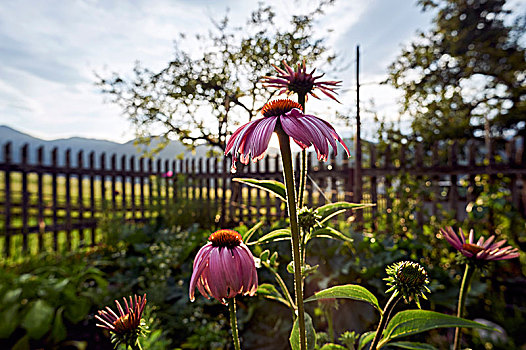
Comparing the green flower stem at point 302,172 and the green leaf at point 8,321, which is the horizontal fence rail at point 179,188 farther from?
the green flower stem at point 302,172

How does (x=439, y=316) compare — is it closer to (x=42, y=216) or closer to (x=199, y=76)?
(x=199, y=76)

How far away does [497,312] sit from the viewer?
2.30m

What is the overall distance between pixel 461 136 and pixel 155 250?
11250mm

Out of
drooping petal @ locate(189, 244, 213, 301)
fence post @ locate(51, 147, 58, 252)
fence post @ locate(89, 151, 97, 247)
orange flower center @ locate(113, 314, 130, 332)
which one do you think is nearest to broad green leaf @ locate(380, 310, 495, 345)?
drooping petal @ locate(189, 244, 213, 301)

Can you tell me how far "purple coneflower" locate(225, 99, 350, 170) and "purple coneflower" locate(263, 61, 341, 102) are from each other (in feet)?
0.42

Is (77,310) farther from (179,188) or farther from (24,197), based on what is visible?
(24,197)

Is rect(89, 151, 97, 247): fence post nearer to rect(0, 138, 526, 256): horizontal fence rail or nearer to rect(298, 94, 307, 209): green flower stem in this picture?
rect(0, 138, 526, 256): horizontal fence rail

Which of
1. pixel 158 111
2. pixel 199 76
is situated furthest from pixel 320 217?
pixel 158 111

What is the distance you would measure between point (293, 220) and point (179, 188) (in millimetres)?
5019

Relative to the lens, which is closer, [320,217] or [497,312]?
[320,217]

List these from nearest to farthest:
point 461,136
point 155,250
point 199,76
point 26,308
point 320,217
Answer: point 320,217, point 26,308, point 155,250, point 199,76, point 461,136

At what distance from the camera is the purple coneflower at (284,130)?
Result: 59 centimetres

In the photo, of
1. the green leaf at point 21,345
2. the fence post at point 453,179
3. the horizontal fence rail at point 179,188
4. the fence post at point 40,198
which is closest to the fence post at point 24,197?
the horizontal fence rail at point 179,188

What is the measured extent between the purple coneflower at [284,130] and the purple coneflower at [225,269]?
19 cm
